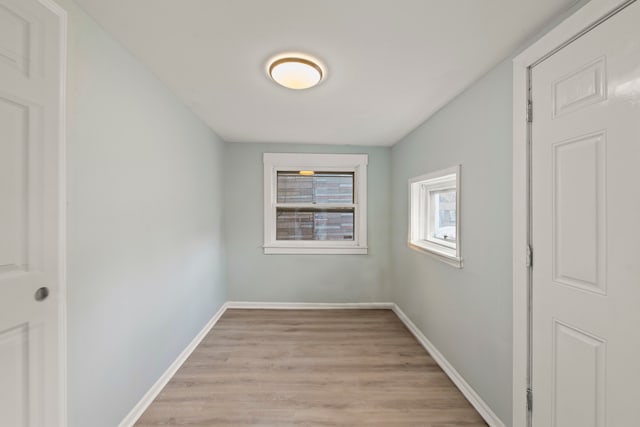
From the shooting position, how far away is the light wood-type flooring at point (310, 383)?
1.61 metres

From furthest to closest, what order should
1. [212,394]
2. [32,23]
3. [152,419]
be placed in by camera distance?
[212,394] < [152,419] < [32,23]

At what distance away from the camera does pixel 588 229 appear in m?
1.03

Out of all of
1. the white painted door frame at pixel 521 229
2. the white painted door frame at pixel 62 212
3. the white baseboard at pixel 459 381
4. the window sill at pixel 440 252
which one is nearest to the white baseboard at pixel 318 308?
the white baseboard at pixel 459 381

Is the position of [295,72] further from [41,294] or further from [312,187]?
[312,187]

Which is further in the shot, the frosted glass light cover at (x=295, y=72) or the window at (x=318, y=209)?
the window at (x=318, y=209)

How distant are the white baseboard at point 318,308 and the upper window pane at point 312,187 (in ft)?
4.68

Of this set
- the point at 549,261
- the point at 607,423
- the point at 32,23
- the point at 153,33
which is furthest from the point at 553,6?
the point at 32,23

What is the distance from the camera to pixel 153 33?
4.25 feet

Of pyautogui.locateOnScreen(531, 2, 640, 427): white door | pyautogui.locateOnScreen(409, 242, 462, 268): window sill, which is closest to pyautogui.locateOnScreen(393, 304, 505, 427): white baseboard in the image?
pyautogui.locateOnScreen(531, 2, 640, 427): white door

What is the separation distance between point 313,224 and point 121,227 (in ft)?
7.71

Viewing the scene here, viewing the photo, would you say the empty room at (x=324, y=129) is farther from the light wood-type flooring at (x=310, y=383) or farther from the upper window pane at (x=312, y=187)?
the upper window pane at (x=312, y=187)

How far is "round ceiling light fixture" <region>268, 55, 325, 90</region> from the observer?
1496mm

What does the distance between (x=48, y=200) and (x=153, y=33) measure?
950 mm

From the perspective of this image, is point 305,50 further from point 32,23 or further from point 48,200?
point 48,200
